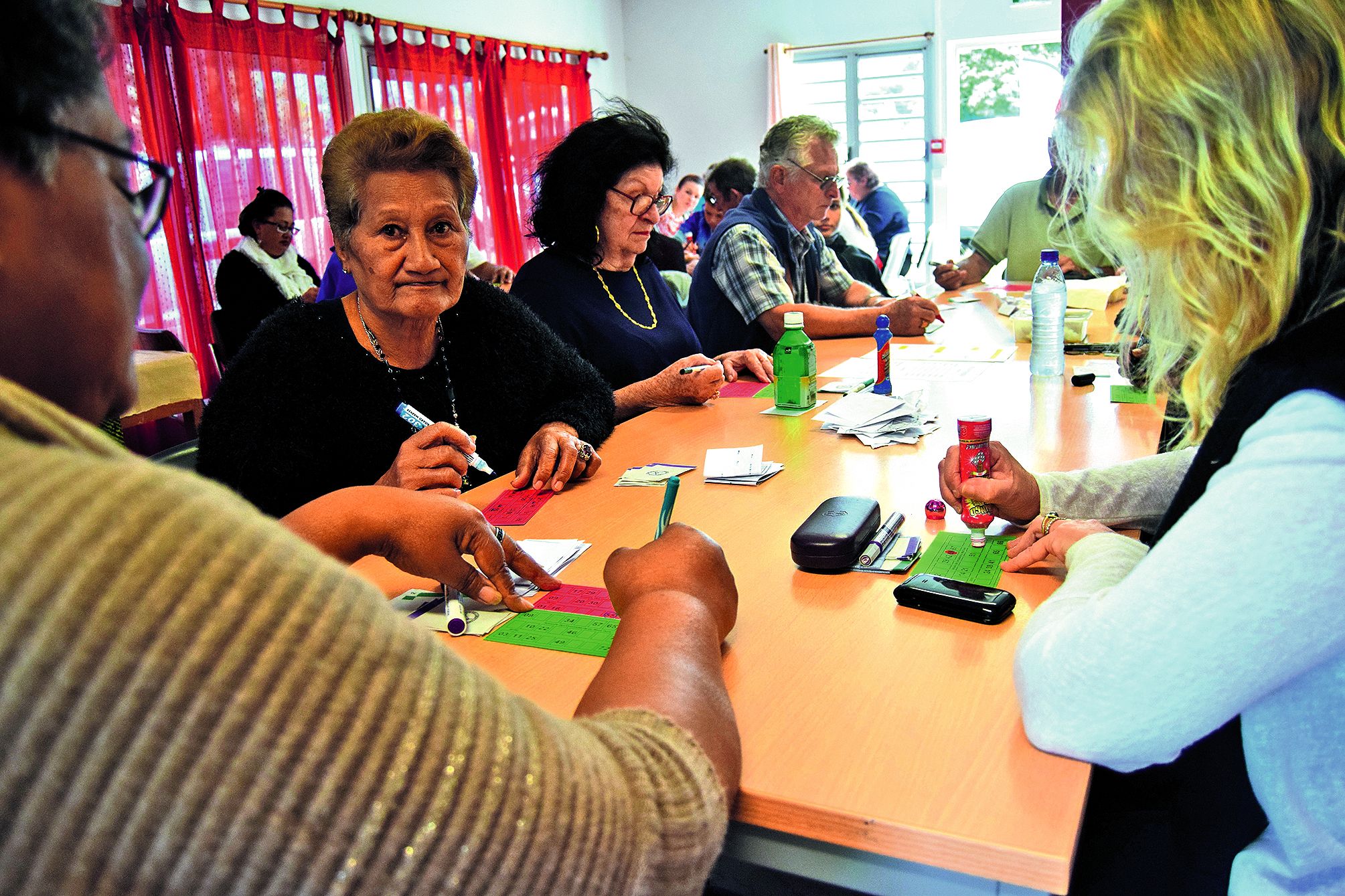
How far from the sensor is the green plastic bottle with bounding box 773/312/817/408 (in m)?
2.24

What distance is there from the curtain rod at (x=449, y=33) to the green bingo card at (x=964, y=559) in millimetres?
5236

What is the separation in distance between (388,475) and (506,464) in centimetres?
41

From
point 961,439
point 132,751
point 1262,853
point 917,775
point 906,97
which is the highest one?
point 906,97

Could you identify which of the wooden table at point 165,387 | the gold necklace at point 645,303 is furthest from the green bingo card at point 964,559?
the wooden table at point 165,387

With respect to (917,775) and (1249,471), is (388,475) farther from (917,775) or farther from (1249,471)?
(1249,471)

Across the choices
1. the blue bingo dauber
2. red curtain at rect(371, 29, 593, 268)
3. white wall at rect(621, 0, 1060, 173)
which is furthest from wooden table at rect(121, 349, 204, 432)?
white wall at rect(621, 0, 1060, 173)

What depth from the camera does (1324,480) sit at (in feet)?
2.27

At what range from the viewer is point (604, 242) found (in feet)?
9.14

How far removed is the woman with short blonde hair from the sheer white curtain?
8.00 meters

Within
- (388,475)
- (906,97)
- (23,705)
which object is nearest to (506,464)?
(388,475)

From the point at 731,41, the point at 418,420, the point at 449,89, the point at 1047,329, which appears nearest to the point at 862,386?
the point at 1047,329

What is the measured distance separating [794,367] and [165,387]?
3287 millimetres

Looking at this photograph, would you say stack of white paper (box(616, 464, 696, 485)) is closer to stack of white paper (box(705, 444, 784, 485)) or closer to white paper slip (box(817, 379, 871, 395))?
stack of white paper (box(705, 444, 784, 485))

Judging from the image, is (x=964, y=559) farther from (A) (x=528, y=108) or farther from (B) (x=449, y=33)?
(A) (x=528, y=108)
